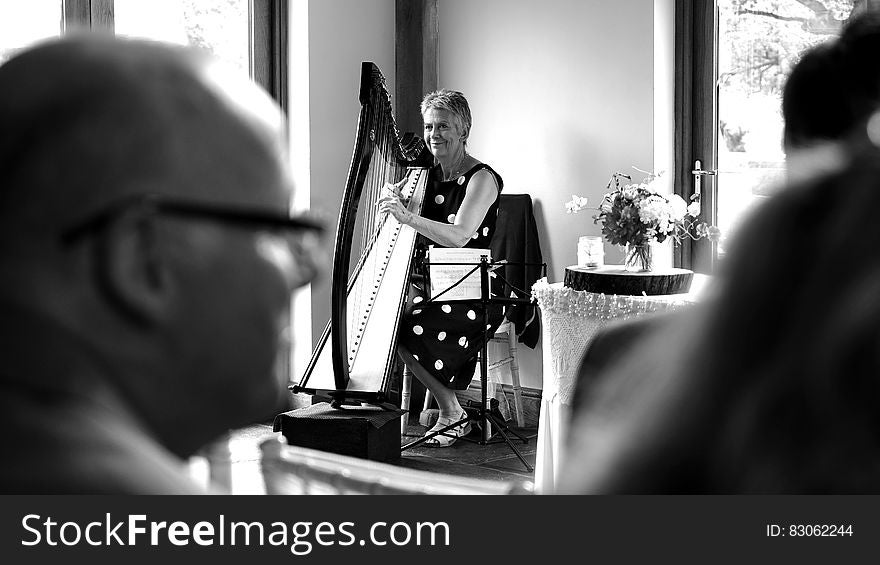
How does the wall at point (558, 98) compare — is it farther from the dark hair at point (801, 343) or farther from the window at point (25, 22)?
the dark hair at point (801, 343)

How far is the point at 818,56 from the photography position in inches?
38.0

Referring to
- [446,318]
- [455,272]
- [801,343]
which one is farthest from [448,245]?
[801,343]

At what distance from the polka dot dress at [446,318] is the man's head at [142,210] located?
3810 mm

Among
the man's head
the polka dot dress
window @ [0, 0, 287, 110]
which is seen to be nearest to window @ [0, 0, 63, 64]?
window @ [0, 0, 287, 110]

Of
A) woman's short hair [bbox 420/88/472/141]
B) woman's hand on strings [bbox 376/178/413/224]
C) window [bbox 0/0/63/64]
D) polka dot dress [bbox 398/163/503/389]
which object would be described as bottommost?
polka dot dress [bbox 398/163/503/389]

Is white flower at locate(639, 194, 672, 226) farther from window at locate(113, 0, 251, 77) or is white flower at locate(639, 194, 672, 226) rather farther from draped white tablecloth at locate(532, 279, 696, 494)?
window at locate(113, 0, 251, 77)

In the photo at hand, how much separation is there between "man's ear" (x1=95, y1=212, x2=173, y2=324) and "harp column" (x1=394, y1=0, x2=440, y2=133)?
508 cm

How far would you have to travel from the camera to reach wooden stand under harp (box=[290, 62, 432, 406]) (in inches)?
137

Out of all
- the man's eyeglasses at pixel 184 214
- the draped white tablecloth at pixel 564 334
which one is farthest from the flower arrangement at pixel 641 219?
the man's eyeglasses at pixel 184 214

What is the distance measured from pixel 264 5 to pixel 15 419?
499cm

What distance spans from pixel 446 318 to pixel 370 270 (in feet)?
1.26

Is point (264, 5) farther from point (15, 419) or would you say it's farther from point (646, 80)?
Answer: point (15, 419)

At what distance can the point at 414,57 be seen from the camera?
545 centimetres

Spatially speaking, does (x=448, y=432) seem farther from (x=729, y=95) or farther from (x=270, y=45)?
(x=270, y=45)
